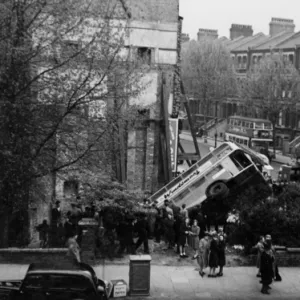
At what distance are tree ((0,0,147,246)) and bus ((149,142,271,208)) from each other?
271 inches

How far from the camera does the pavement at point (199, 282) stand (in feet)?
49.3

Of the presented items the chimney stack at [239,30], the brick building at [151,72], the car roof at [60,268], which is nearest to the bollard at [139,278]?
the car roof at [60,268]

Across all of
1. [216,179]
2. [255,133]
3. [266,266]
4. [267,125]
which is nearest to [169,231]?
[266,266]

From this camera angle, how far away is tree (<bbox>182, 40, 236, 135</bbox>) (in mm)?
74562

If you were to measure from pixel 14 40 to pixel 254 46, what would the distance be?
64.9 meters

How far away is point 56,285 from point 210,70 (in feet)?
212

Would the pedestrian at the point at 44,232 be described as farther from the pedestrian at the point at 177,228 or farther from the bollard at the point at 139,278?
the bollard at the point at 139,278

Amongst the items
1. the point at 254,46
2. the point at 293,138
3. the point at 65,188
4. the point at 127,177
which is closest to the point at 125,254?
the point at 65,188

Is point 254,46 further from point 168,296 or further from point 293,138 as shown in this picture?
point 168,296

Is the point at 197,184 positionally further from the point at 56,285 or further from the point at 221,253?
the point at 56,285

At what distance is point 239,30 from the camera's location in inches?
3780

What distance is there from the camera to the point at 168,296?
14.8 metres

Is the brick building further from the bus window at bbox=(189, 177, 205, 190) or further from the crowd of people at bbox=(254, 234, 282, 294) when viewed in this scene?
the crowd of people at bbox=(254, 234, 282, 294)

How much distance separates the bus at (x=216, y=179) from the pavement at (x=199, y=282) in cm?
612
